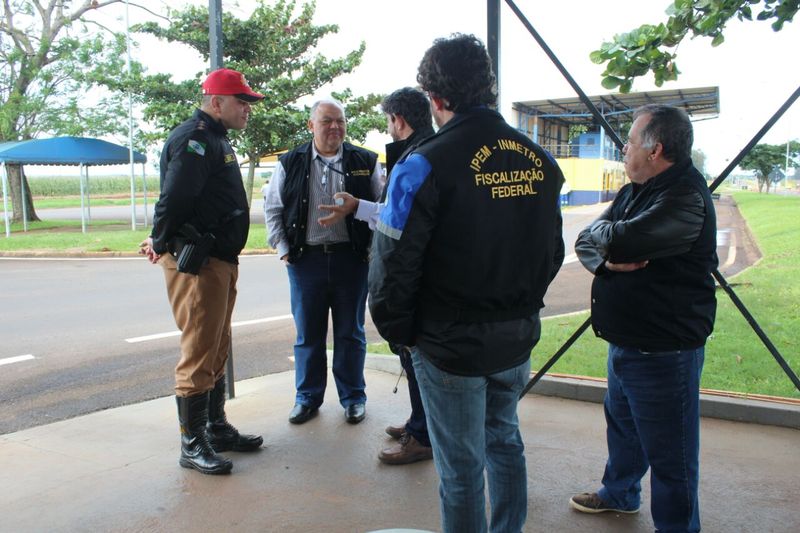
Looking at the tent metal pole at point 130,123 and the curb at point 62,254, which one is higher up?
the tent metal pole at point 130,123

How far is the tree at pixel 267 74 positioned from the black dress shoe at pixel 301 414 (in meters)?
16.9

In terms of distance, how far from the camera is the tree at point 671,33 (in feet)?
11.8

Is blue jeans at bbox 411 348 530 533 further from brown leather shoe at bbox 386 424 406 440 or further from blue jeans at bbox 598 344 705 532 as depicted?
brown leather shoe at bbox 386 424 406 440

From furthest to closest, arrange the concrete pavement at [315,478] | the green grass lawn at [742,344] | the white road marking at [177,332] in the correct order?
the white road marking at [177,332] < the green grass lawn at [742,344] < the concrete pavement at [315,478]

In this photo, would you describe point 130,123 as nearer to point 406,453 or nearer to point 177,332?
point 177,332

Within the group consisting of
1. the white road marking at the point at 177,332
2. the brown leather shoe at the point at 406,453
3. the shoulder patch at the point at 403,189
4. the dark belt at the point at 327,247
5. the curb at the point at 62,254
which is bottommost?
the white road marking at the point at 177,332

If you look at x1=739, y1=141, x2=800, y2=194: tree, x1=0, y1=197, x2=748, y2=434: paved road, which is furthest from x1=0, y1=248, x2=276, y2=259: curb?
x1=739, y1=141, x2=800, y2=194: tree

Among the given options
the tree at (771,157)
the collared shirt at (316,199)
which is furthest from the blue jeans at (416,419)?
the tree at (771,157)

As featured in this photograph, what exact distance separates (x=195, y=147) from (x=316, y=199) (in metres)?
0.99

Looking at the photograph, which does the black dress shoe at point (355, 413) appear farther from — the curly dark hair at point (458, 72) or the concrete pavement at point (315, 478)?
the curly dark hair at point (458, 72)

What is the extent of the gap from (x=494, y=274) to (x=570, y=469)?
6.19 feet

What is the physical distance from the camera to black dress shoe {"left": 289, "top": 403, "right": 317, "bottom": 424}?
4.26m

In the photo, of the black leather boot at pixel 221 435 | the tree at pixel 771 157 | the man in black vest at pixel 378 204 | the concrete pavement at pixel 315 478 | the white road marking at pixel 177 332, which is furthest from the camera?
the tree at pixel 771 157

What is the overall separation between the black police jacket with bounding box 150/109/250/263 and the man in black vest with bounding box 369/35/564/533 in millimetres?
1566
